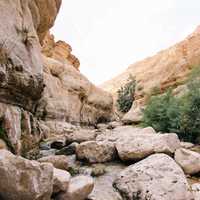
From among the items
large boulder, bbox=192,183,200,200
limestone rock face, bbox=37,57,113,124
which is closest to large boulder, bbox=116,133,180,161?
large boulder, bbox=192,183,200,200

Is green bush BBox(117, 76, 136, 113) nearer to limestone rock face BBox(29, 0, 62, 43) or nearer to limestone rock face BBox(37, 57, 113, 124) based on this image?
limestone rock face BBox(37, 57, 113, 124)

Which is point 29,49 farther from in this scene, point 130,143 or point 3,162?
point 3,162

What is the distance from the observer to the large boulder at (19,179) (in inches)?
145

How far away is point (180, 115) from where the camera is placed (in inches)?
384

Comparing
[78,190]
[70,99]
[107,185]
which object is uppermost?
[70,99]

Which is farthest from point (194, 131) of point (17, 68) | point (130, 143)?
point (17, 68)

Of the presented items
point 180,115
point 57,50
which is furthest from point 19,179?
point 57,50

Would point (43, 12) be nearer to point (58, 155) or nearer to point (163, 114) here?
point (163, 114)

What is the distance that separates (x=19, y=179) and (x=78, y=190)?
49.6 inches

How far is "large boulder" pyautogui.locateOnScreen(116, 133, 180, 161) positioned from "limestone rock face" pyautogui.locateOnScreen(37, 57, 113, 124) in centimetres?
877

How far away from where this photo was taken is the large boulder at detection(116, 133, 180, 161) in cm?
671

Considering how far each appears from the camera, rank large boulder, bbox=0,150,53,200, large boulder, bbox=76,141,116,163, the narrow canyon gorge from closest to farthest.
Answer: large boulder, bbox=0,150,53,200 → the narrow canyon gorge → large boulder, bbox=76,141,116,163

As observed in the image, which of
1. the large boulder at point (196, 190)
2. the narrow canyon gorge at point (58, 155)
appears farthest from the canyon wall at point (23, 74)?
the large boulder at point (196, 190)

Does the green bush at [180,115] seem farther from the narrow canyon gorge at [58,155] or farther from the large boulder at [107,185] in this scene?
the large boulder at [107,185]
